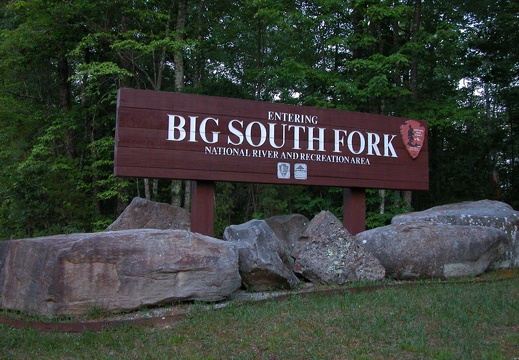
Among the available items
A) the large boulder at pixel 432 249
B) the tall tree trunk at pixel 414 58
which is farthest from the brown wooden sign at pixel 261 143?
the tall tree trunk at pixel 414 58

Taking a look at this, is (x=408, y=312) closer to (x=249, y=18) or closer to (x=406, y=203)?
(x=406, y=203)

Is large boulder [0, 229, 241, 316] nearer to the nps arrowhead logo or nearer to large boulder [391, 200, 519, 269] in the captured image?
large boulder [391, 200, 519, 269]

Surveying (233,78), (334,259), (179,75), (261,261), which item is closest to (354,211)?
(334,259)

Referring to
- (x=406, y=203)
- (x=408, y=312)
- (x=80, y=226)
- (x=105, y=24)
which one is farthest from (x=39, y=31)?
(x=408, y=312)

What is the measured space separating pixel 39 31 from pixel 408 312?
15758 millimetres

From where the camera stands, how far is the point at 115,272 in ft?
21.4

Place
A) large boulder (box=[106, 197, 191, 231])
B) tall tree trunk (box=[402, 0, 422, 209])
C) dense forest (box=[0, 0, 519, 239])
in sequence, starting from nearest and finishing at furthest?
large boulder (box=[106, 197, 191, 231]) → dense forest (box=[0, 0, 519, 239]) → tall tree trunk (box=[402, 0, 422, 209])

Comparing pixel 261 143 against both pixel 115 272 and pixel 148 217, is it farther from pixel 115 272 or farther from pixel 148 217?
pixel 115 272

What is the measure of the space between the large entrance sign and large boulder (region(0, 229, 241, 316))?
7.55ft

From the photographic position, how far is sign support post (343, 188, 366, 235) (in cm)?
1112

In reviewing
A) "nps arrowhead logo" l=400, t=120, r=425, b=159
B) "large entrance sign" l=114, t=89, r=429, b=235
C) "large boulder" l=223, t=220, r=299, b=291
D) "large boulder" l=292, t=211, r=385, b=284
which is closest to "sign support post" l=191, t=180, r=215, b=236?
"large entrance sign" l=114, t=89, r=429, b=235

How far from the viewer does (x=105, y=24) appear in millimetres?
17750

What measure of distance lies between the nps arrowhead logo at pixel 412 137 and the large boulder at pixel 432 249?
256cm

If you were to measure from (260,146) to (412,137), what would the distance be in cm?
380
